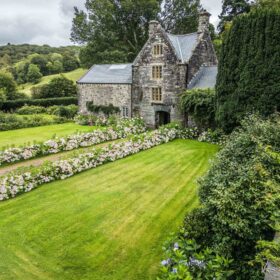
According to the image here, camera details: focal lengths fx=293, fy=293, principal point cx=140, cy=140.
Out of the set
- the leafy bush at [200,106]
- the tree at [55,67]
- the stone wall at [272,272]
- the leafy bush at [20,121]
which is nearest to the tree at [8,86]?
the leafy bush at [20,121]

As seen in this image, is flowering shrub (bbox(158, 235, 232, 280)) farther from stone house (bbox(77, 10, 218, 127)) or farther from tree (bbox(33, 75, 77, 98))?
tree (bbox(33, 75, 77, 98))

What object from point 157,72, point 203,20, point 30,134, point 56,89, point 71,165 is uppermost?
point 203,20

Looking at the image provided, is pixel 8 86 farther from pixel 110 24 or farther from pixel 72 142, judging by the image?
pixel 72 142

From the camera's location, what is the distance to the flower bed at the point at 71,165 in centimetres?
1314

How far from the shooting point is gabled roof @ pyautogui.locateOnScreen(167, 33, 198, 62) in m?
25.4

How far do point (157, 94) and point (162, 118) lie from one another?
8.05 feet

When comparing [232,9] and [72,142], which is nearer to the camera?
[72,142]

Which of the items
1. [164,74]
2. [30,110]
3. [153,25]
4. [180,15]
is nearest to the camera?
[164,74]

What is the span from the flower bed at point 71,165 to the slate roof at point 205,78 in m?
5.96

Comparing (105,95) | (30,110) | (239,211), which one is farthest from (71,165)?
(30,110)

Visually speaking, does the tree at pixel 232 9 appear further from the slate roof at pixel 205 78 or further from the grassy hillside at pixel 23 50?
the grassy hillside at pixel 23 50

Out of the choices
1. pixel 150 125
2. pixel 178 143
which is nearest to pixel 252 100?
pixel 178 143

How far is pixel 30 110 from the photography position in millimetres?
40969

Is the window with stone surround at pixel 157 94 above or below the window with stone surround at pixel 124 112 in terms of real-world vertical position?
above
